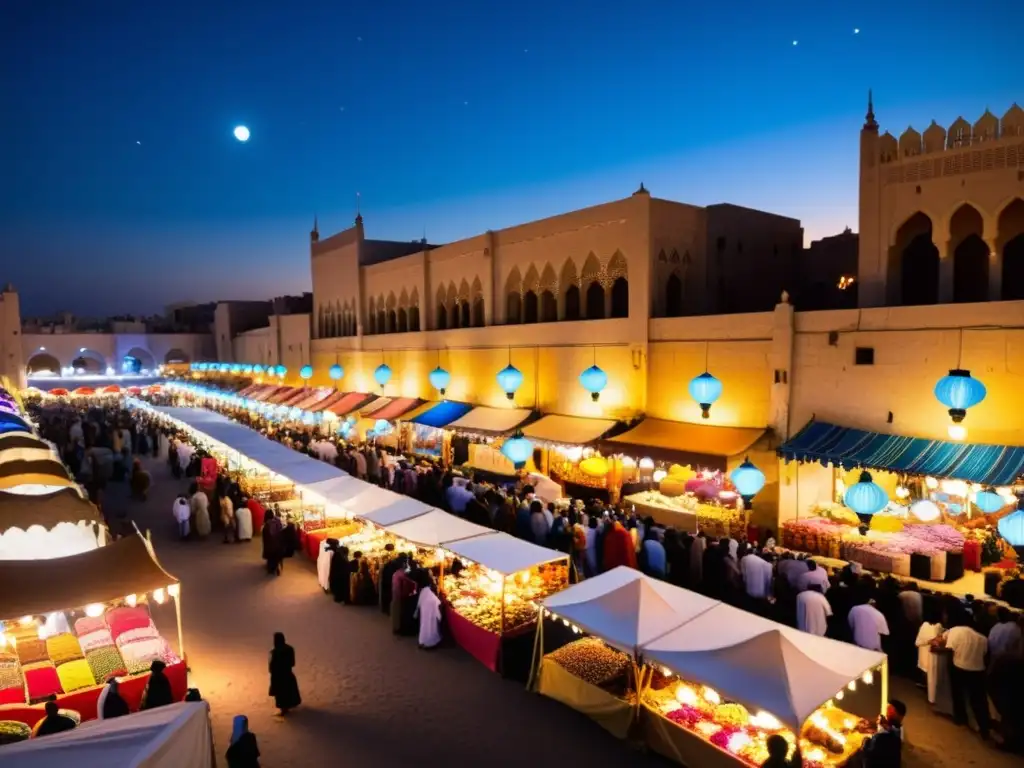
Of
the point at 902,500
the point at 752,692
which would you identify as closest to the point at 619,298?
the point at 902,500

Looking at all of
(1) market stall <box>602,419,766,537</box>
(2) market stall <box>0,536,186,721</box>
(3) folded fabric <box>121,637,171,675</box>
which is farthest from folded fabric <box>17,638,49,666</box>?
(1) market stall <box>602,419,766,537</box>

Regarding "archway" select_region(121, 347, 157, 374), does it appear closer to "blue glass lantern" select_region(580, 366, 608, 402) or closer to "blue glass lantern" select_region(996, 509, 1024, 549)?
"blue glass lantern" select_region(580, 366, 608, 402)

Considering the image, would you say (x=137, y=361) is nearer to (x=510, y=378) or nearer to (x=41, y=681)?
(x=510, y=378)

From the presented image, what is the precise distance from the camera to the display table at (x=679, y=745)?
20.0 feet

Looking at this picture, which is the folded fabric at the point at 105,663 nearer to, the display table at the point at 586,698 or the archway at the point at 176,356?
the display table at the point at 586,698

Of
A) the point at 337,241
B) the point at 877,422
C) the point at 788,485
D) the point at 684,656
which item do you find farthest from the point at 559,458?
the point at 337,241

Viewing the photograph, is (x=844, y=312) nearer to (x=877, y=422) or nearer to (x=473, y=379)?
(x=877, y=422)

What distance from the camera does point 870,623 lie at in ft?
25.8

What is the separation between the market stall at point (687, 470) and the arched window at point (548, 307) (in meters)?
4.74

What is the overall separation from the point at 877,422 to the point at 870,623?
4.48m

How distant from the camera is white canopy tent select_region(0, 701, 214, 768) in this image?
439 cm

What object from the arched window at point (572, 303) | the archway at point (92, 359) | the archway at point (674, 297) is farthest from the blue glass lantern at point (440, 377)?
the archway at point (92, 359)

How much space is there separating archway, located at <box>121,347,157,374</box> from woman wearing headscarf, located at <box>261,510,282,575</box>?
155 ft

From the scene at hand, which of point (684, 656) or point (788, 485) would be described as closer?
point (684, 656)
